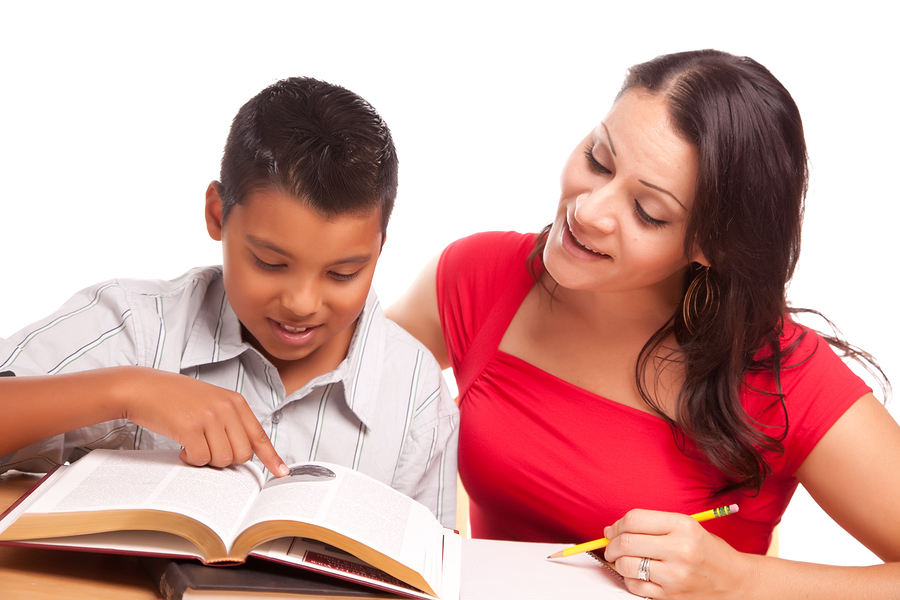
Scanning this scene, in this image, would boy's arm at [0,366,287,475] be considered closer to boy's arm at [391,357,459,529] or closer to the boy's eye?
the boy's eye

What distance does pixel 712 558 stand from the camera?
3.49 ft

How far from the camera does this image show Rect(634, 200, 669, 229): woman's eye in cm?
118

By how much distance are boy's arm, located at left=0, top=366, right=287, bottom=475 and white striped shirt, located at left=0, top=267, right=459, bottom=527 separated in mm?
155

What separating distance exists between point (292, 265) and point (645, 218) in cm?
54

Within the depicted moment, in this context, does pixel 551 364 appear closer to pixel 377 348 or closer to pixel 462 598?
pixel 377 348

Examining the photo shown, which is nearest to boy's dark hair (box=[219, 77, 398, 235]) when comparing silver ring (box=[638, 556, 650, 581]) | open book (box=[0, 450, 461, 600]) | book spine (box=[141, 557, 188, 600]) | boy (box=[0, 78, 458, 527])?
boy (box=[0, 78, 458, 527])

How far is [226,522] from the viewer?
2.78 feet

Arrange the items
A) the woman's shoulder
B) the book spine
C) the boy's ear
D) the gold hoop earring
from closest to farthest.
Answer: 1. the book spine
2. the boy's ear
3. the gold hoop earring
4. the woman's shoulder

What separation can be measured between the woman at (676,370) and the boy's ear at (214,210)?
0.54 metres

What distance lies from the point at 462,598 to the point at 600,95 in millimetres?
1759

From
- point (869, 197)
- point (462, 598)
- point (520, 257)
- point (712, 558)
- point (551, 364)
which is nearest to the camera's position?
point (462, 598)

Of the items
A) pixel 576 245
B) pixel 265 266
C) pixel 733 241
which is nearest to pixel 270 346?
pixel 265 266

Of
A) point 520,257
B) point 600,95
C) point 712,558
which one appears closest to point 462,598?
point 712,558

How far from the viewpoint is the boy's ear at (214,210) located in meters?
1.20
